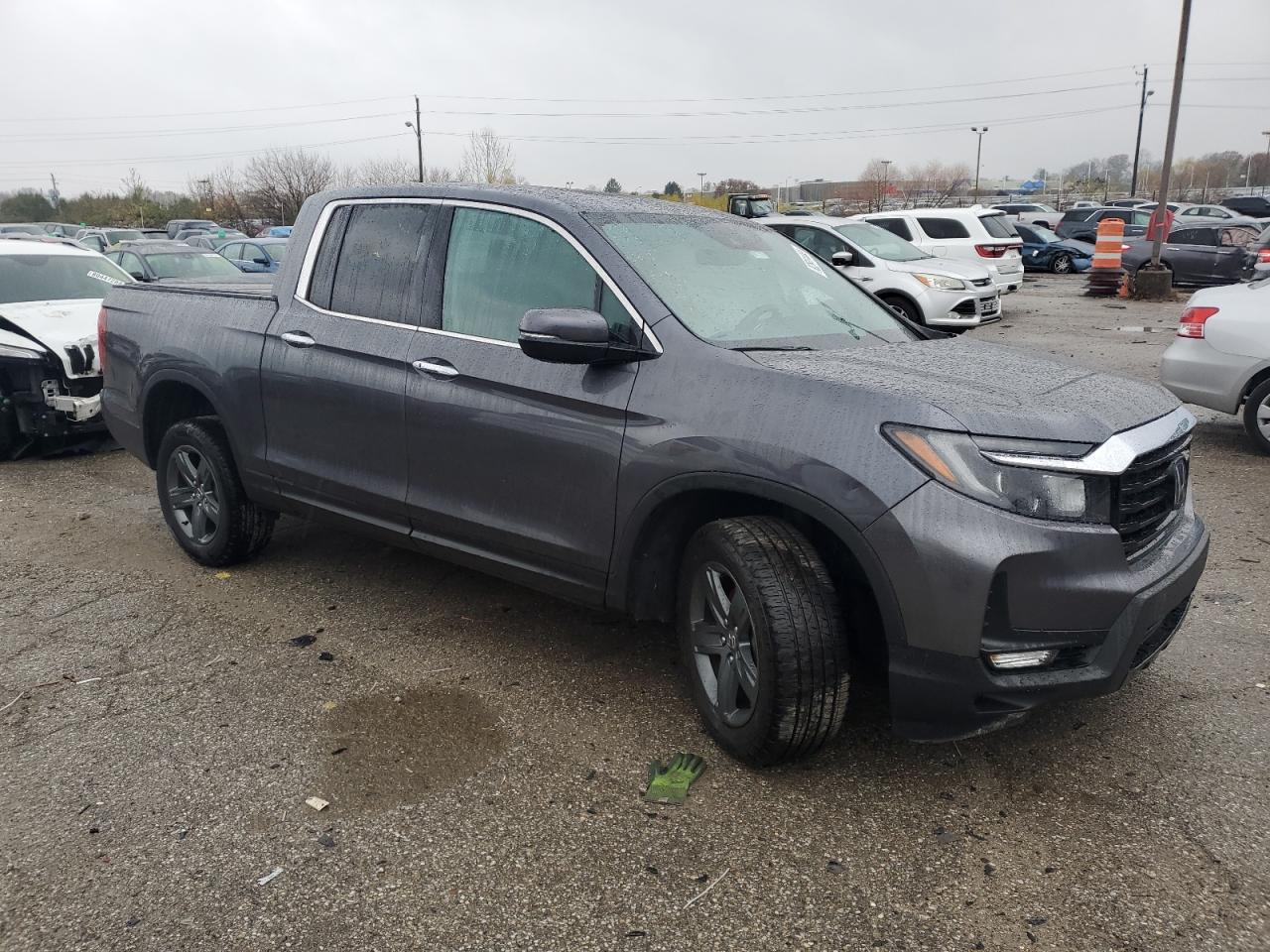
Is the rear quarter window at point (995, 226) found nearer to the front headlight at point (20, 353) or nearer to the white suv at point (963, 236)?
the white suv at point (963, 236)

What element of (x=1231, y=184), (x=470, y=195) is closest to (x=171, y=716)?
(x=470, y=195)

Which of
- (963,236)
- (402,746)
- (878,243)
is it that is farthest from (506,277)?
(963,236)

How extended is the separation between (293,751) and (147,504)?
3.69 meters

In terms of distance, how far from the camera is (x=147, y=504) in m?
6.35

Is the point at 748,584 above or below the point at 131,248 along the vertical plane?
below

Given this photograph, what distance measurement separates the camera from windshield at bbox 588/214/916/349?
135 inches

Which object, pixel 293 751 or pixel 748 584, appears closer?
pixel 748 584

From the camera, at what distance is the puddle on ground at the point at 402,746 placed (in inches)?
122

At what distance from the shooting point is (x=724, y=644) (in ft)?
10.4

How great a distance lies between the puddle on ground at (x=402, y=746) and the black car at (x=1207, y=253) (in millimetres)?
19725

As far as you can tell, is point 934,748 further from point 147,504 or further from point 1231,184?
point 1231,184

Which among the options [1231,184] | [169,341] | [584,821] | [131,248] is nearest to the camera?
[584,821]

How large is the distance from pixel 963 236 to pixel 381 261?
47.4 ft

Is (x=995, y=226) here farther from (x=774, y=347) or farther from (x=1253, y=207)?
(x=1253, y=207)
